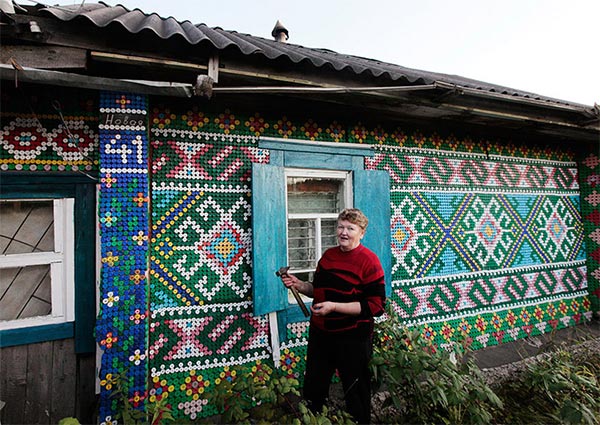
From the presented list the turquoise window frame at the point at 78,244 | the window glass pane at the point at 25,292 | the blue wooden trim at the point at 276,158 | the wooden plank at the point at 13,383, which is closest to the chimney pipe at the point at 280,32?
the blue wooden trim at the point at 276,158

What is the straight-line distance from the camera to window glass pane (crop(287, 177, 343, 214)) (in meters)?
3.45

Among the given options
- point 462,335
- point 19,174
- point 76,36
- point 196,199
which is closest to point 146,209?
point 196,199

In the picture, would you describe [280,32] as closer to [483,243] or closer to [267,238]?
[267,238]

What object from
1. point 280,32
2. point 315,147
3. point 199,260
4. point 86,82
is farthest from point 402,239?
point 280,32

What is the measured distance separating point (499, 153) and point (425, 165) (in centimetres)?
145

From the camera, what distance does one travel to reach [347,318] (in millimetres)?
2293

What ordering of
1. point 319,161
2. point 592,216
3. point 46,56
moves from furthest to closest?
point 592,216
point 319,161
point 46,56

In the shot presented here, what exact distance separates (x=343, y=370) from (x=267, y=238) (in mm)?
1375

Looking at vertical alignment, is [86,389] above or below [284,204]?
below

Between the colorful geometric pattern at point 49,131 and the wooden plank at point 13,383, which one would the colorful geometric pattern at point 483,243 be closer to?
the colorful geometric pattern at point 49,131

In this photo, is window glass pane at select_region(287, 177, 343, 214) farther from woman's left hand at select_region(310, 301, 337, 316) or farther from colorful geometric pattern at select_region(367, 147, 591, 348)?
woman's left hand at select_region(310, 301, 337, 316)

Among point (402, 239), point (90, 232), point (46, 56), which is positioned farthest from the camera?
point (402, 239)

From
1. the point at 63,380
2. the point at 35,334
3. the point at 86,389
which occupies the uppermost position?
the point at 35,334

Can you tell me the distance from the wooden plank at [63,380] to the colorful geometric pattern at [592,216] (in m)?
7.19
